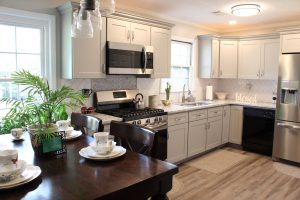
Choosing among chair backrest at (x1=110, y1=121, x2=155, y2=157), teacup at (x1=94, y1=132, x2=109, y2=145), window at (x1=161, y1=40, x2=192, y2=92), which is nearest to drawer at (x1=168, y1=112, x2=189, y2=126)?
window at (x1=161, y1=40, x2=192, y2=92)

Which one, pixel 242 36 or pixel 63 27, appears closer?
pixel 63 27

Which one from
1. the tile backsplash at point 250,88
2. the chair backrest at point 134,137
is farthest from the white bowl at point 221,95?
Result: the chair backrest at point 134,137

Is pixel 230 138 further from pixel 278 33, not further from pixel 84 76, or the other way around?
pixel 84 76

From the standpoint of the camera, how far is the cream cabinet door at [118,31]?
318 centimetres

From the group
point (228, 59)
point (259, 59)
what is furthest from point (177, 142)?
point (259, 59)

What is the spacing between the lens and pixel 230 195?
2934 millimetres

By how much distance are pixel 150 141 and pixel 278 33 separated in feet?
12.5

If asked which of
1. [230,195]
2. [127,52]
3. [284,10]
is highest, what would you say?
[284,10]

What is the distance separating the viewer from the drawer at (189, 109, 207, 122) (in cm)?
394

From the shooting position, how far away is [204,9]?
3.84 meters

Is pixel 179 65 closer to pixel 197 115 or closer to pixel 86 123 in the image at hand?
pixel 197 115

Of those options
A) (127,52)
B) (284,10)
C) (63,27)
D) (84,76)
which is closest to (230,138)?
(284,10)

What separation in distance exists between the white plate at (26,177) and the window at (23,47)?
72.0 inches

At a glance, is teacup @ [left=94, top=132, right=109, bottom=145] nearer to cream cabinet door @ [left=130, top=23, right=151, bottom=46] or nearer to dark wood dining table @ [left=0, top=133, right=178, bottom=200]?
dark wood dining table @ [left=0, top=133, right=178, bottom=200]
